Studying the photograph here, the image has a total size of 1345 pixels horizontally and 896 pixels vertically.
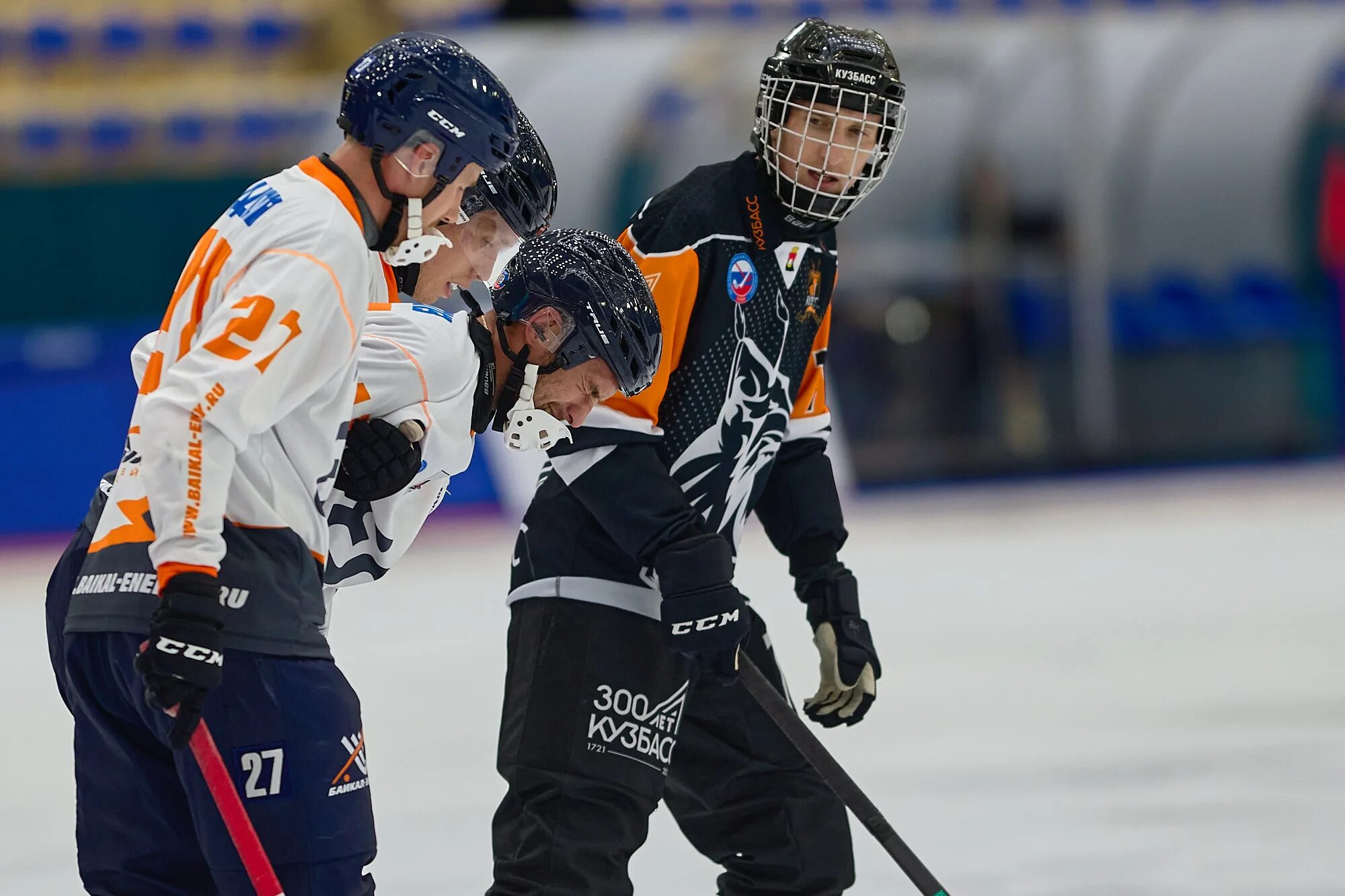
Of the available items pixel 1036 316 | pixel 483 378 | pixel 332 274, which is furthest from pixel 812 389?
pixel 1036 316

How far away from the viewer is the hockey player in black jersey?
289cm

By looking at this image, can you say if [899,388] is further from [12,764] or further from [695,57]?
[12,764]

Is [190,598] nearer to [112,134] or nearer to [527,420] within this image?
[527,420]

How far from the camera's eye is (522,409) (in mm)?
2643

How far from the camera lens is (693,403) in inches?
119

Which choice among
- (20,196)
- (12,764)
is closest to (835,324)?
(20,196)

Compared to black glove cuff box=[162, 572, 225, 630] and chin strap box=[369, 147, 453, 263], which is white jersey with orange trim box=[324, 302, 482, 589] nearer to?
chin strap box=[369, 147, 453, 263]

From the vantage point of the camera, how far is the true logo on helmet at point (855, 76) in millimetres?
3036

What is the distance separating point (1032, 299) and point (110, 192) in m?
5.58

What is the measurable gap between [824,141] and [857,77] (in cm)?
12

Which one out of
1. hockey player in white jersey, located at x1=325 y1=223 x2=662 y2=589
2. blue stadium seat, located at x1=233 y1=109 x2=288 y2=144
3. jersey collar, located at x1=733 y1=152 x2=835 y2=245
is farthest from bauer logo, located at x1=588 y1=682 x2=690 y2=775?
blue stadium seat, located at x1=233 y1=109 x2=288 y2=144

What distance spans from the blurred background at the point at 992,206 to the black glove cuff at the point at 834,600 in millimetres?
6112

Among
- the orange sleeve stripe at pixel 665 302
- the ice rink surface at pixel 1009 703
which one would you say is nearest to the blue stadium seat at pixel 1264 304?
the ice rink surface at pixel 1009 703

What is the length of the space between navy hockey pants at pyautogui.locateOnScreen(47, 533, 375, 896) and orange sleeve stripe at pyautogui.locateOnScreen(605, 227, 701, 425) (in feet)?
2.61
